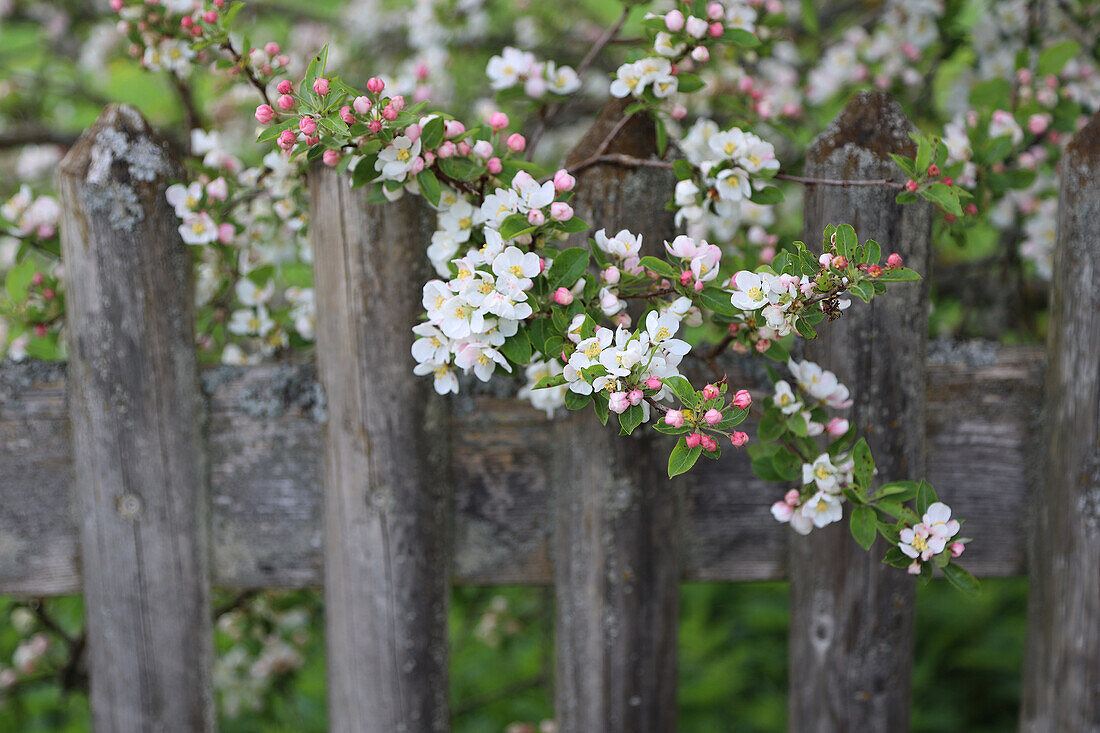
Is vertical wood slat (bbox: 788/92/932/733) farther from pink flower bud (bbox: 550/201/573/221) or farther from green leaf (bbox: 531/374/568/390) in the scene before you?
green leaf (bbox: 531/374/568/390)

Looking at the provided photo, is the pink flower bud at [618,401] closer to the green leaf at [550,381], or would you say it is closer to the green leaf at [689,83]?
the green leaf at [550,381]

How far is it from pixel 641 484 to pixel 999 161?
2.81ft

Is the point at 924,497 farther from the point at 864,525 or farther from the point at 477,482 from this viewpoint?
the point at 477,482

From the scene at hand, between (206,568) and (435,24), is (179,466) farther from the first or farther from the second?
(435,24)

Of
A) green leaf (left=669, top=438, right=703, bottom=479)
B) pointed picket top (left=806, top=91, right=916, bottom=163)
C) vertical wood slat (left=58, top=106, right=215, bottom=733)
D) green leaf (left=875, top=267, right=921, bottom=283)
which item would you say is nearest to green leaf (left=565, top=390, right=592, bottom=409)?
green leaf (left=669, top=438, right=703, bottom=479)

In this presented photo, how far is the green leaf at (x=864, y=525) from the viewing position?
1229 mm

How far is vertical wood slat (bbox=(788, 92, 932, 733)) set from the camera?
1396 mm

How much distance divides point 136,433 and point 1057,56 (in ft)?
5.81

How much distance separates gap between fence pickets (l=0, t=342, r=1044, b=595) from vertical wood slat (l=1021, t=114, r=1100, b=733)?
6 centimetres

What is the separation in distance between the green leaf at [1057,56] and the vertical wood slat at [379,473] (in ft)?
3.86

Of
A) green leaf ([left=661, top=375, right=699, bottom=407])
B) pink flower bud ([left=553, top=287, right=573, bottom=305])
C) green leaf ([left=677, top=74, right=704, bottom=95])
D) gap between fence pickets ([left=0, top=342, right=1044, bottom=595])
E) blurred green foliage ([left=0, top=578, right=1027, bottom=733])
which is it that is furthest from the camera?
blurred green foliage ([left=0, top=578, right=1027, bottom=733])

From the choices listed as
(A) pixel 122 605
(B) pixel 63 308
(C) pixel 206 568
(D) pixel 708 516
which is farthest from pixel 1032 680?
(B) pixel 63 308

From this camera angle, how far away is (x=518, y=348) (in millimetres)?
1165

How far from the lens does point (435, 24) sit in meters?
2.56
